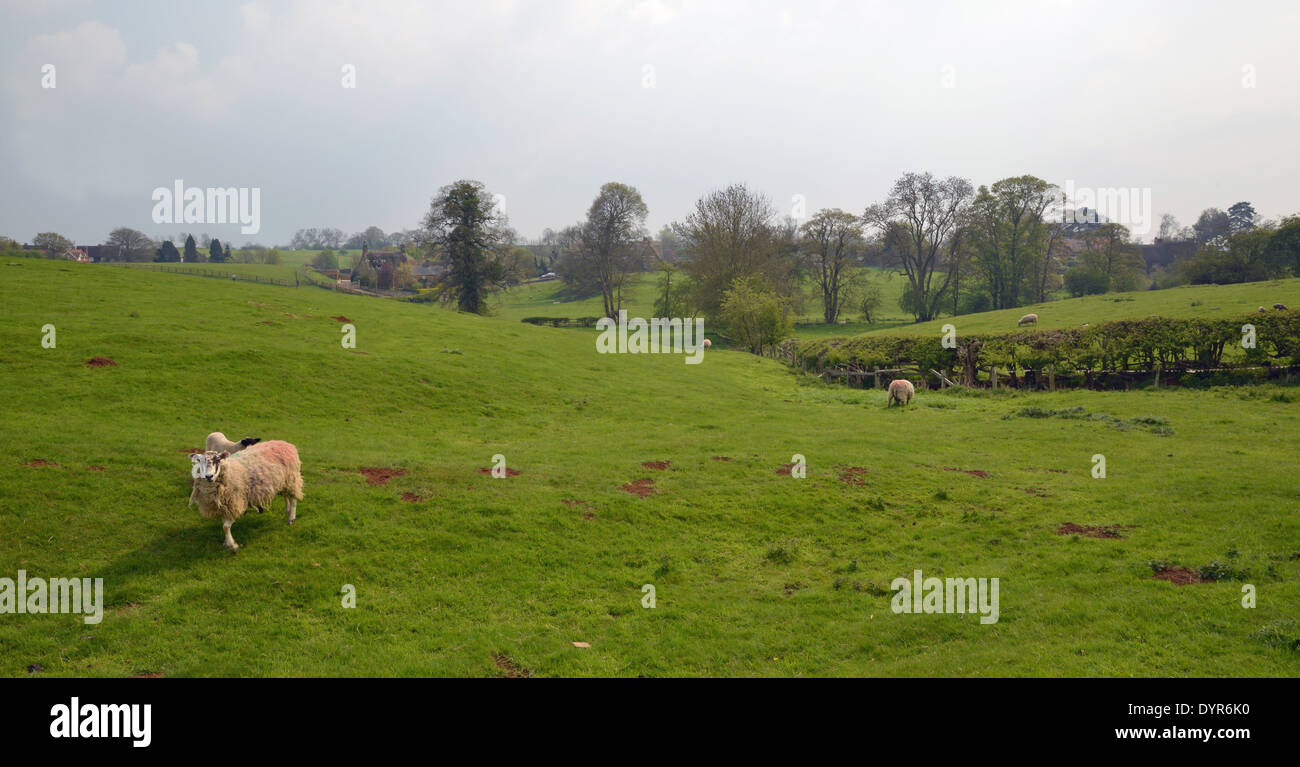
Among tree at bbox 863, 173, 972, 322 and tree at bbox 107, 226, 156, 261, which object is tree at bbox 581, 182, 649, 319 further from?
tree at bbox 107, 226, 156, 261

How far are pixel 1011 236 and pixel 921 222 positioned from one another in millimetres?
10678

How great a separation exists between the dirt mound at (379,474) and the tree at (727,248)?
177 ft

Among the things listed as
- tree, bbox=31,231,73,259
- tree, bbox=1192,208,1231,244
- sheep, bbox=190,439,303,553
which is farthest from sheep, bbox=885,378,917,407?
tree, bbox=1192,208,1231,244

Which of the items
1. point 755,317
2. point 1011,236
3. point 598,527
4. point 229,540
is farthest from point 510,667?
point 1011,236

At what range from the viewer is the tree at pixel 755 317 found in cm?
5953

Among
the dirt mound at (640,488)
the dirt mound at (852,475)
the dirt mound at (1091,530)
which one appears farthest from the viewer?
the dirt mound at (852,475)

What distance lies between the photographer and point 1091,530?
1436 centimetres

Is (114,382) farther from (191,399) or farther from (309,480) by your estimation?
(309,480)

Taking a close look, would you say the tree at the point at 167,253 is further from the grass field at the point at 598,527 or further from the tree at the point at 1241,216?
the tree at the point at 1241,216

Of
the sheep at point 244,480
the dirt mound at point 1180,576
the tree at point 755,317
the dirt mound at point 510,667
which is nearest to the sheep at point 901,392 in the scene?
the dirt mound at point 1180,576

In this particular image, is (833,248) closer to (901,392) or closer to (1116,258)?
(1116,258)

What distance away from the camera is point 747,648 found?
10.1 metres
